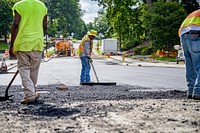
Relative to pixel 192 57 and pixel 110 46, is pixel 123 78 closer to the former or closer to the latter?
pixel 192 57

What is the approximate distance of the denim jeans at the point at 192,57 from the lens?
7375mm

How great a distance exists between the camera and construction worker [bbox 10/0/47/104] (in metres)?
6.87

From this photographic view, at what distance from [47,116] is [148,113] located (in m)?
1.23

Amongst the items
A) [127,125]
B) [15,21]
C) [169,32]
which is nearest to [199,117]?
[127,125]

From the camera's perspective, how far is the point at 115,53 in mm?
55188

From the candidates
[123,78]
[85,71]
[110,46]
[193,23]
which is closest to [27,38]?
[193,23]

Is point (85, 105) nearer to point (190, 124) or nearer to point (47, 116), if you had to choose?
point (47, 116)

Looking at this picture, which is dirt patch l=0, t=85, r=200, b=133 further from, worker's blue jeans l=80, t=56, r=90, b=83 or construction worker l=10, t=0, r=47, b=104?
worker's blue jeans l=80, t=56, r=90, b=83

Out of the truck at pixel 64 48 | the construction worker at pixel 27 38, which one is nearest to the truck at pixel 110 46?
the truck at pixel 64 48

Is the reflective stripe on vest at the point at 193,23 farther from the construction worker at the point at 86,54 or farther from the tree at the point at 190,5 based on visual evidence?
the tree at the point at 190,5

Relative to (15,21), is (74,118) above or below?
below

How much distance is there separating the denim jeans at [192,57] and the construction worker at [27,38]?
246 centimetres

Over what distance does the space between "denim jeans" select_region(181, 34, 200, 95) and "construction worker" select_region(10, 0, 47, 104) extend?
96.9 inches

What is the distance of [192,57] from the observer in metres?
7.42
